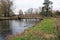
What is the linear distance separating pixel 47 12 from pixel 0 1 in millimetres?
19331

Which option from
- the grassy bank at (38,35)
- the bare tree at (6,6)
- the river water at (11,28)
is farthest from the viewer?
the bare tree at (6,6)

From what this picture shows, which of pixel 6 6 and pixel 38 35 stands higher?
pixel 6 6

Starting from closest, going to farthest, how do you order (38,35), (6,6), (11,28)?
(38,35), (11,28), (6,6)

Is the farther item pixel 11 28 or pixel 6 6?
pixel 6 6

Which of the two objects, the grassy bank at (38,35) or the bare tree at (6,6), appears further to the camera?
the bare tree at (6,6)

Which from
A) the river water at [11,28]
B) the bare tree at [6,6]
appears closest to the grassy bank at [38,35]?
the river water at [11,28]

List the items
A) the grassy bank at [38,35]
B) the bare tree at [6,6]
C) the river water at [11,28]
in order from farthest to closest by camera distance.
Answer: the bare tree at [6,6] < the river water at [11,28] < the grassy bank at [38,35]

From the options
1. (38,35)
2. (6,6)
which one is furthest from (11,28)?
(6,6)

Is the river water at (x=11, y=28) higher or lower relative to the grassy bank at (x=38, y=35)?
lower

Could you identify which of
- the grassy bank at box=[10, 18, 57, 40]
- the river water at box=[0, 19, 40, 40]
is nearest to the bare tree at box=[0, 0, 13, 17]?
the river water at box=[0, 19, 40, 40]

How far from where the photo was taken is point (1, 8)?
261 ft

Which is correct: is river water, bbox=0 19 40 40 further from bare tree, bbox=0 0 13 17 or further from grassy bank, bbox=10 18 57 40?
bare tree, bbox=0 0 13 17

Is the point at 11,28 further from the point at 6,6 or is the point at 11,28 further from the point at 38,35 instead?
the point at 6,6

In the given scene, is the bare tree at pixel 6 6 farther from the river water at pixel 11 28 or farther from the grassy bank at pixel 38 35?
the grassy bank at pixel 38 35
